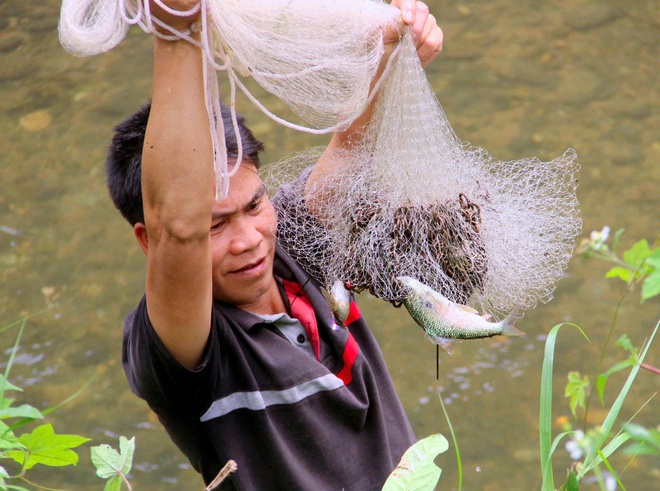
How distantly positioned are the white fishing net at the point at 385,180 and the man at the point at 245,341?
0.30ft

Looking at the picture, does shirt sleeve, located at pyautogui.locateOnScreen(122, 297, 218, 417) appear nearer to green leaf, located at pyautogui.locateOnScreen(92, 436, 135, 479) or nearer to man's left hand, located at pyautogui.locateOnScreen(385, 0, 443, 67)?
green leaf, located at pyautogui.locateOnScreen(92, 436, 135, 479)

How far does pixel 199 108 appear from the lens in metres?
1.29

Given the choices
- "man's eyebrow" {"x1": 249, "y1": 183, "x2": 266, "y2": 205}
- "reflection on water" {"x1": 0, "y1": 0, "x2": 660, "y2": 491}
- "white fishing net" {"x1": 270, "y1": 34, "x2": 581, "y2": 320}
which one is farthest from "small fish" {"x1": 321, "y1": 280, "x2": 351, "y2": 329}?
"reflection on water" {"x1": 0, "y1": 0, "x2": 660, "y2": 491}

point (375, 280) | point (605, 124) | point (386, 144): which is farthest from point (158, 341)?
point (605, 124)

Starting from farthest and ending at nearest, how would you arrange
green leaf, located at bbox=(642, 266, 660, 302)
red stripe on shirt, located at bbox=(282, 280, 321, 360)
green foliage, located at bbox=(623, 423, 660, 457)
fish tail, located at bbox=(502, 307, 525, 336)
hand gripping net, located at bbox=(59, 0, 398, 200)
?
red stripe on shirt, located at bbox=(282, 280, 321, 360) → fish tail, located at bbox=(502, 307, 525, 336) → hand gripping net, located at bbox=(59, 0, 398, 200) → green leaf, located at bbox=(642, 266, 660, 302) → green foliage, located at bbox=(623, 423, 660, 457)

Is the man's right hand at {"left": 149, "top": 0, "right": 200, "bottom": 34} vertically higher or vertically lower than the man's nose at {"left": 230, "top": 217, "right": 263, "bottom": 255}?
higher

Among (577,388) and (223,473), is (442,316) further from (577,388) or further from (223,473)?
(223,473)

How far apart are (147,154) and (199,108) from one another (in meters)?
0.11

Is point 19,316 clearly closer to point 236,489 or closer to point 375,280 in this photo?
point 236,489

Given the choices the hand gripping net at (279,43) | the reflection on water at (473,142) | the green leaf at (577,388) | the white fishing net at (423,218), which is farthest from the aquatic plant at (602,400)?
the reflection on water at (473,142)

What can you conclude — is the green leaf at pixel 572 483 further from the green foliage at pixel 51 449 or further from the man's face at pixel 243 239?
the man's face at pixel 243 239

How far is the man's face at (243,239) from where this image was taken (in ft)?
5.61

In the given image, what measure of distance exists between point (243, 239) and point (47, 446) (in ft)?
1.92

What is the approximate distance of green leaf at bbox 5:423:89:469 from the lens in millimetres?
1288
